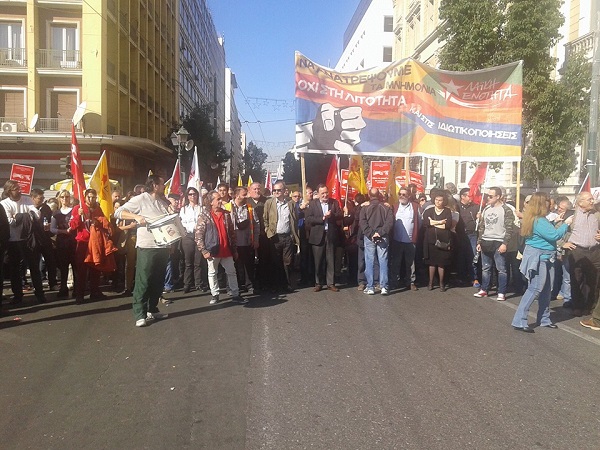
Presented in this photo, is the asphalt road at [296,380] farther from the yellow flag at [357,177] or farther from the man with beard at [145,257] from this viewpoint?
the yellow flag at [357,177]

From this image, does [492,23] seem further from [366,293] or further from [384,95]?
[366,293]

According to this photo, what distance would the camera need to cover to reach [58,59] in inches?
1064

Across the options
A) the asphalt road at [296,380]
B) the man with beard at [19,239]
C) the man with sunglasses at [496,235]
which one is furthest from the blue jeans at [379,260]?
the man with beard at [19,239]

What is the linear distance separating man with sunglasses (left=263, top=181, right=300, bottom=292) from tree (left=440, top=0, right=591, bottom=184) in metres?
→ 8.77

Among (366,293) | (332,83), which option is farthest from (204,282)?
(332,83)

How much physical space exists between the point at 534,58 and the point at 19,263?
13.9 metres

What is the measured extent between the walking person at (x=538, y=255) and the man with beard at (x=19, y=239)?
7074mm

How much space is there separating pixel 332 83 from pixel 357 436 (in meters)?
7.84

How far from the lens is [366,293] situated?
9.85 metres

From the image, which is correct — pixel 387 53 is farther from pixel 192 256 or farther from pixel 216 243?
pixel 216 243

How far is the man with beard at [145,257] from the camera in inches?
294

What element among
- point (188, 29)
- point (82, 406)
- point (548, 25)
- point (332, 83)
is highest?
point (188, 29)

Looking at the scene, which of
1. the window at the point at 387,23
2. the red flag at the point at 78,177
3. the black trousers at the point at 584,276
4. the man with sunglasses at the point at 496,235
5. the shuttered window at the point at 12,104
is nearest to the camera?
the black trousers at the point at 584,276

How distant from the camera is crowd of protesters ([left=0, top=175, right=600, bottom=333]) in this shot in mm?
8578
